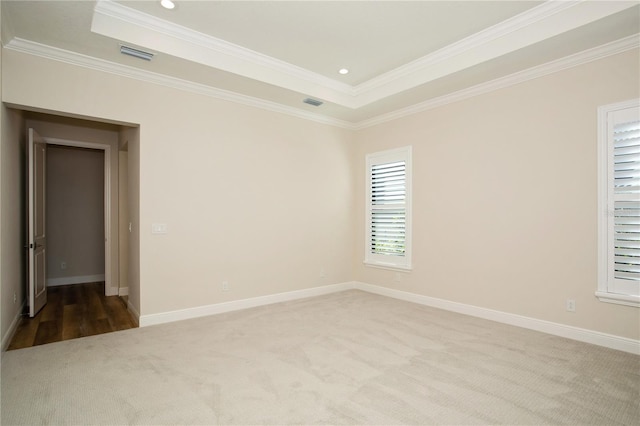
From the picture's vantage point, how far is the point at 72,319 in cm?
415

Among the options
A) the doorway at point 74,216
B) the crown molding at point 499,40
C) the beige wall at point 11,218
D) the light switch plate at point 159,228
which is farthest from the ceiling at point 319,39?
the doorway at point 74,216

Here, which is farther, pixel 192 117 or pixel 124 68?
pixel 192 117

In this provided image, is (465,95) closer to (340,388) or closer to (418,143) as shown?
(418,143)

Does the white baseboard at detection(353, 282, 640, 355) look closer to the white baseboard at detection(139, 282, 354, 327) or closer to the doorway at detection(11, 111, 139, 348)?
the white baseboard at detection(139, 282, 354, 327)

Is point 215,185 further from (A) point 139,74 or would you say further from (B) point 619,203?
(B) point 619,203

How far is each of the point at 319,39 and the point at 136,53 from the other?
193cm

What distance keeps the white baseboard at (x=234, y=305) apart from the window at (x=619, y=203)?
11.7 ft

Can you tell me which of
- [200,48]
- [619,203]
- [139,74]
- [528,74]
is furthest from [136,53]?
[619,203]

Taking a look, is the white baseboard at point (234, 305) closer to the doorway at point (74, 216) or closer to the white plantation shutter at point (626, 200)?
the doorway at point (74, 216)

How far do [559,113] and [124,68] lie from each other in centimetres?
481

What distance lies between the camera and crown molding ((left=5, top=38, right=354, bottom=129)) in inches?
130

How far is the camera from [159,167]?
13.1 feet

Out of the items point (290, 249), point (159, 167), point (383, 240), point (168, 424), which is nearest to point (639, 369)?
point (383, 240)

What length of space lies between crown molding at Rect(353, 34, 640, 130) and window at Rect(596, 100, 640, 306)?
537 millimetres
